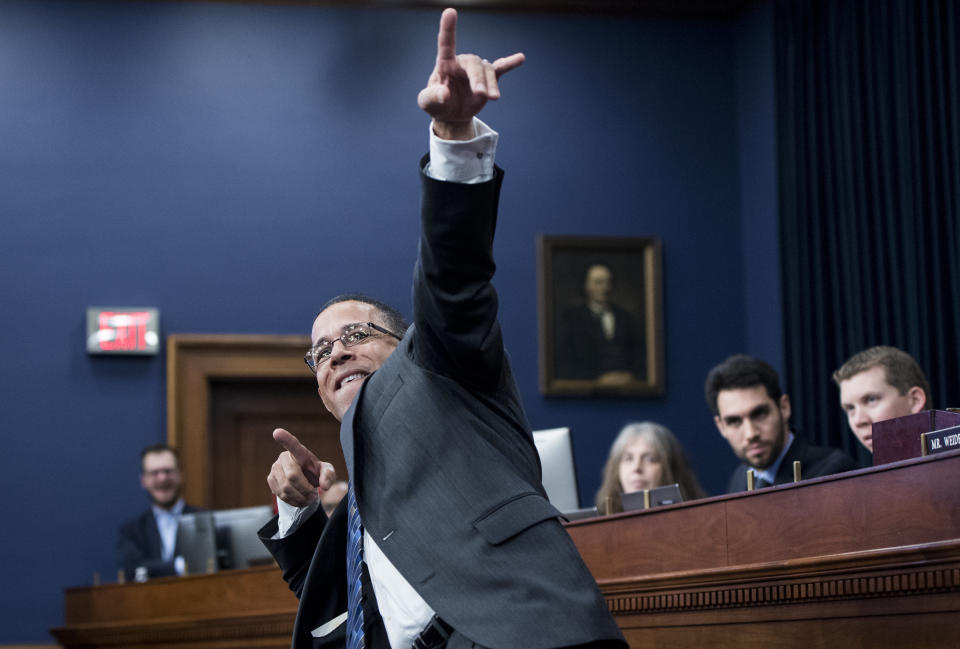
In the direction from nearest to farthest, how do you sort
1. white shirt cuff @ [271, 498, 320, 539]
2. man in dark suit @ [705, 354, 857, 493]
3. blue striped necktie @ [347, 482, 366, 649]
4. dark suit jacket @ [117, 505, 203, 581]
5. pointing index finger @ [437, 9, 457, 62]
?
1. pointing index finger @ [437, 9, 457, 62]
2. blue striped necktie @ [347, 482, 366, 649]
3. white shirt cuff @ [271, 498, 320, 539]
4. man in dark suit @ [705, 354, 857, 493]
5. dark suit jacket @ [117, 505, 203, 581]

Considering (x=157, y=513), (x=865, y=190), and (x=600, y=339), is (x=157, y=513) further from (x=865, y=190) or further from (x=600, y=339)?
(x=865, y=190)

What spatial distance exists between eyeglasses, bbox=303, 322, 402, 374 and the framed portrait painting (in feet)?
19.1

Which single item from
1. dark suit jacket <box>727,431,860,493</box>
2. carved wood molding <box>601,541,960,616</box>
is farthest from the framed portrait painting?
carved wood molding <box>601,541,960,616</box>

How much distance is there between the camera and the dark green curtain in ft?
21.4

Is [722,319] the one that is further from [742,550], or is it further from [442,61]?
[442,61]

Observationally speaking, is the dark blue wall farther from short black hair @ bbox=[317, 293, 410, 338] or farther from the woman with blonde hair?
short black hair @ bbox=[317, 293, 410, 338]

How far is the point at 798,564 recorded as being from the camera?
2.71 metres

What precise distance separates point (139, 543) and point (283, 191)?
7.74 feet

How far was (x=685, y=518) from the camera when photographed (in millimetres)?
3213

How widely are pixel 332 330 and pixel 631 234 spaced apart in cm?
626

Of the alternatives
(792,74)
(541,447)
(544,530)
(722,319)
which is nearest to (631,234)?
(722,319)

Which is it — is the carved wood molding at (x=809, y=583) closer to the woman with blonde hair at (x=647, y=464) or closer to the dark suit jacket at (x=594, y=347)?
the woman with blonde hair at (x=647, y=464)

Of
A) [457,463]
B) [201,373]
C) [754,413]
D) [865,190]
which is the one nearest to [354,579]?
[457,463]

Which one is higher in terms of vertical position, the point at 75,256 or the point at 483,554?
the point at 75,256
